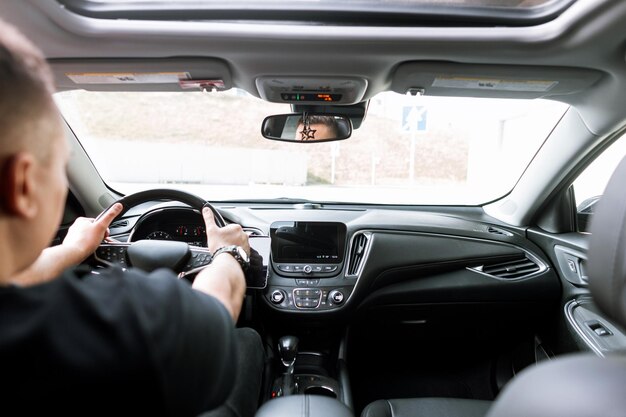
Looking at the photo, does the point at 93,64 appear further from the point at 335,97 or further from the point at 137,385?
the point at 137,385

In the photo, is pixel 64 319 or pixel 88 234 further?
pixel 88 234

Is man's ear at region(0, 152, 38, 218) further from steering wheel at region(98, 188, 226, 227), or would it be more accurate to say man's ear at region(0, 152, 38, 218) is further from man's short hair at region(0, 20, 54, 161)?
steering wheel at region(98, 188, 226, 227)

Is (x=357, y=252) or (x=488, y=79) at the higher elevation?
(x=488, y=79)

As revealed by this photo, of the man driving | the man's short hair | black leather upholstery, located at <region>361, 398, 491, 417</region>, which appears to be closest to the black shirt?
the man driving

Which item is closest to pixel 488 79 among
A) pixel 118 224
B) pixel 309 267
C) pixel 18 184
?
pixel 309 267

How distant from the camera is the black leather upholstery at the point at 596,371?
2.81ft

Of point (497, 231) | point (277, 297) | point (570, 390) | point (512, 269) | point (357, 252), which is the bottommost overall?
point (277, 297)

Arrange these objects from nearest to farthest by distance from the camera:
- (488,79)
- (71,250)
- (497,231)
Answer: (71,250)
(488,79)
(497,231)

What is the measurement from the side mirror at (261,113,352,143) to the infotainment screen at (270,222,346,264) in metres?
0.59

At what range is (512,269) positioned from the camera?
3072 millimetres

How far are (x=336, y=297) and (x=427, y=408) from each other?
2.77 ft

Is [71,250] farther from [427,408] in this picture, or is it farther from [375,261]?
[427,408]

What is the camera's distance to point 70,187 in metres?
2.95

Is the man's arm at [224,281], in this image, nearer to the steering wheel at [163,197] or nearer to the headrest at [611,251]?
the steering wheel at [163,197]
